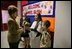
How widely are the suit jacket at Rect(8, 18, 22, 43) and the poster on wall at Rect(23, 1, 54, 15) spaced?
0.15 m

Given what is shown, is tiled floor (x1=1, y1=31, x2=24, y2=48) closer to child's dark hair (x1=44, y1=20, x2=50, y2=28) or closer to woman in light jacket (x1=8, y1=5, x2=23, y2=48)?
woman in light jacket (x1=8, y1=5, x2=23, y2=48)

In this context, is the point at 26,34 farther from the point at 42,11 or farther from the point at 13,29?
the point at 42,11

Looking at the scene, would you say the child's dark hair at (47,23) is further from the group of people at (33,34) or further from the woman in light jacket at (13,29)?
the woman in light jacket at (13,29)

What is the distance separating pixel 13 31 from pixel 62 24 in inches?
15.2

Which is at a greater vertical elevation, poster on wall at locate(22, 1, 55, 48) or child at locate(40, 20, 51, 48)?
poster on wall at locate(22, 1, 55, 48)

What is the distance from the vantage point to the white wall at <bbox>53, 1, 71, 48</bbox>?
42.7 inches

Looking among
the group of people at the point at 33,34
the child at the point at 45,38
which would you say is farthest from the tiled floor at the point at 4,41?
the child at the point at 45,38

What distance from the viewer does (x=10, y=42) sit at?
1.06 metres

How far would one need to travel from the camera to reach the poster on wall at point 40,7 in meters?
1.09

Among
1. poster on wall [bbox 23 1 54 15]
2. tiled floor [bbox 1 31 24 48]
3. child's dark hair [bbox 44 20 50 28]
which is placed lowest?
tiled floor [bbox 1 31 24 48]

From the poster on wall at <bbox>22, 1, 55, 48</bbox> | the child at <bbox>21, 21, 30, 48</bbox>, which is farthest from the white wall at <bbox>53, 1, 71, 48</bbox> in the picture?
the child at <bbox>21, 21, 30, 48</bbox>

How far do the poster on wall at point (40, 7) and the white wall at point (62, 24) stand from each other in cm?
7

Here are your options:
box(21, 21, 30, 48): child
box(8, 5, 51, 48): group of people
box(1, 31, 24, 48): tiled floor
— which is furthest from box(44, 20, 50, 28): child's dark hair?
box(1, 31, 24, 48): tiled floor

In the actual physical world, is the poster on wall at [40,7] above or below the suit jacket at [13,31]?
above
